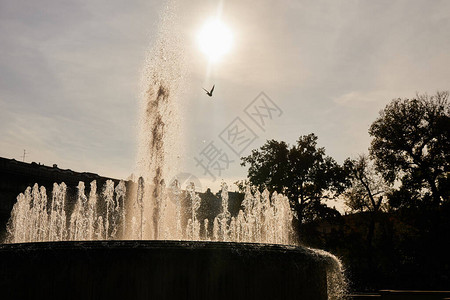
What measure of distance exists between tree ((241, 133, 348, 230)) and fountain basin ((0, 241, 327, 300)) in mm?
29409

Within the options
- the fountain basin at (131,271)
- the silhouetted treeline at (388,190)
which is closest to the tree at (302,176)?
the silhouetted treeline at (388,190)

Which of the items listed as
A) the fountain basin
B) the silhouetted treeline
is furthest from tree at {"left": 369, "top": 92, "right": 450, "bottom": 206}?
the fountain basin

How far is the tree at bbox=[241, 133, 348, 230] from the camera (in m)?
37.3

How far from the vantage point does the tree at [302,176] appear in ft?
122

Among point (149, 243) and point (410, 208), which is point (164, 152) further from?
point (410, 208)

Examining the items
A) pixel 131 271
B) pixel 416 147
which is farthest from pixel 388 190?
pixel 131 271

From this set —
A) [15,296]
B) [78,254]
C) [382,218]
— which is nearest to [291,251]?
[78,254]

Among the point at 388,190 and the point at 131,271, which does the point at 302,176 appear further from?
the point at 131,271

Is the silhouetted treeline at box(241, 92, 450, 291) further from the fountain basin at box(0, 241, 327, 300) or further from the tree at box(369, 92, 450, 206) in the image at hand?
the fountain basin at box(0, 241, 327, 300)

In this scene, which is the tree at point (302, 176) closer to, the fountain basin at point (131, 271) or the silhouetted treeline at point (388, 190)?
the silhouetted treeline at point (388, 190)

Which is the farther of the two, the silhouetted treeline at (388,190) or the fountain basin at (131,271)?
the silhouetted treeline at (388,190)

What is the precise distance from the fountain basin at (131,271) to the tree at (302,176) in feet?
96.5

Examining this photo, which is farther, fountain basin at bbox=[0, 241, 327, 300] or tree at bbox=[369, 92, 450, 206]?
tree at bbox=[369, 92, 450, 206]

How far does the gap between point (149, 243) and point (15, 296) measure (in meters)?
2.40
